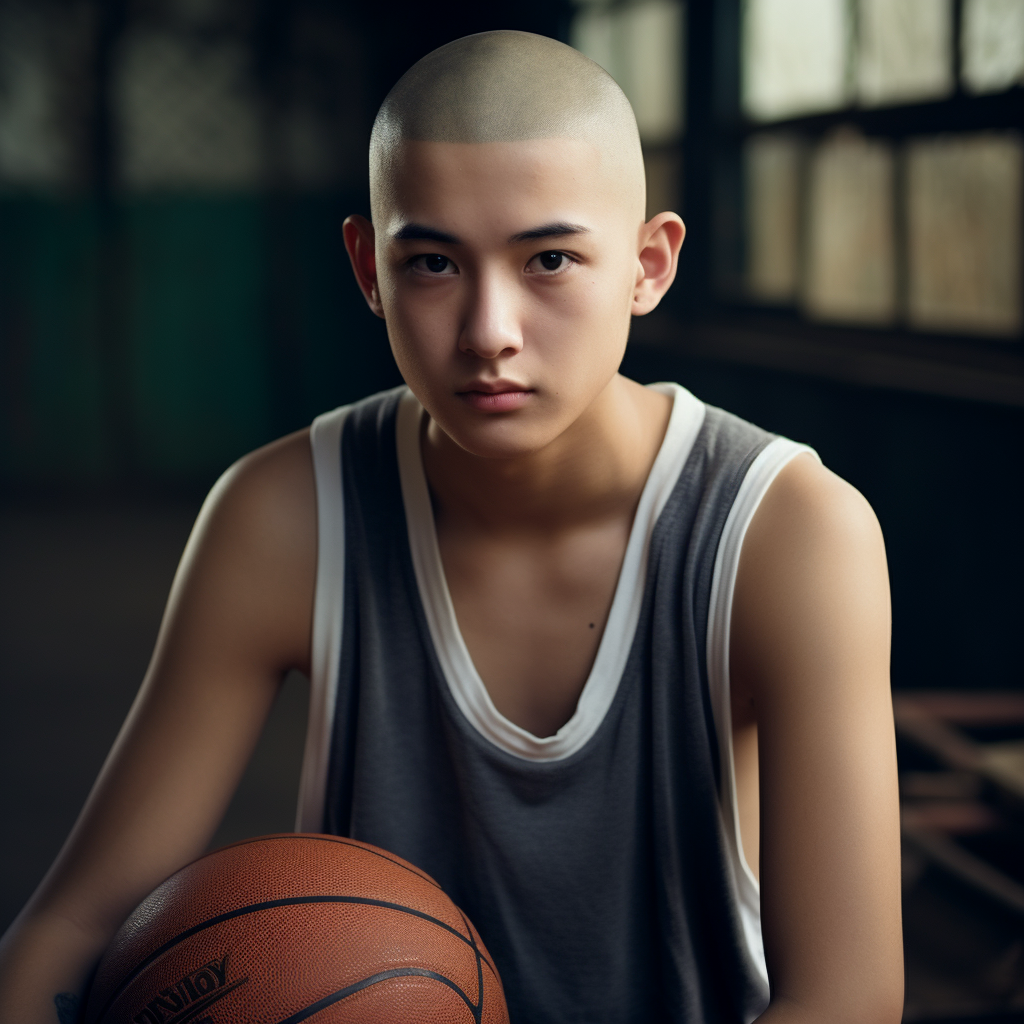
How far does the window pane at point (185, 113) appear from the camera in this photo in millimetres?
7488

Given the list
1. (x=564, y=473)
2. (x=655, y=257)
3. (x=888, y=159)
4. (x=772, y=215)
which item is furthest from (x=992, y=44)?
(x=564, y=473)

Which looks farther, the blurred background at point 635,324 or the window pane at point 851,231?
the window pane at point 851,231

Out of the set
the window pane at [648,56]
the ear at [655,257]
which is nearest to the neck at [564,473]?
the ear at [655,257]

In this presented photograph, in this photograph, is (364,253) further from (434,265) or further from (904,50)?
(904,50)

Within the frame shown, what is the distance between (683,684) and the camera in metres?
1.18

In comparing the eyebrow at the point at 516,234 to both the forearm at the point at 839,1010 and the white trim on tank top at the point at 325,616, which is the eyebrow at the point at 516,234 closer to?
the white trim on tank top at the point at 325,616

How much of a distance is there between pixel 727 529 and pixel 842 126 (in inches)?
114

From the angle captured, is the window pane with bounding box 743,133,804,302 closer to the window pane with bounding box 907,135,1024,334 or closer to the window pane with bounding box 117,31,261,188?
the window pane with bounding box 907,135,1024,334

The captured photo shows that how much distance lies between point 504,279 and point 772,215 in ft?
11.5

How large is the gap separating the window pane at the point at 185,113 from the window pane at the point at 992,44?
5.61 meters

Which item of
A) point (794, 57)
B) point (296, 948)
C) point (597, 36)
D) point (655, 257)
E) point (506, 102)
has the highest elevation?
point (597, 36)

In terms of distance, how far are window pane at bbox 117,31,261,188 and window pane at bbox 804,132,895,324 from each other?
488 centimetres

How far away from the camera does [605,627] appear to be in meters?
1.22

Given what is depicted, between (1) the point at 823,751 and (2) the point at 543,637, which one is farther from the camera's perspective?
(2) the point at 543,637
